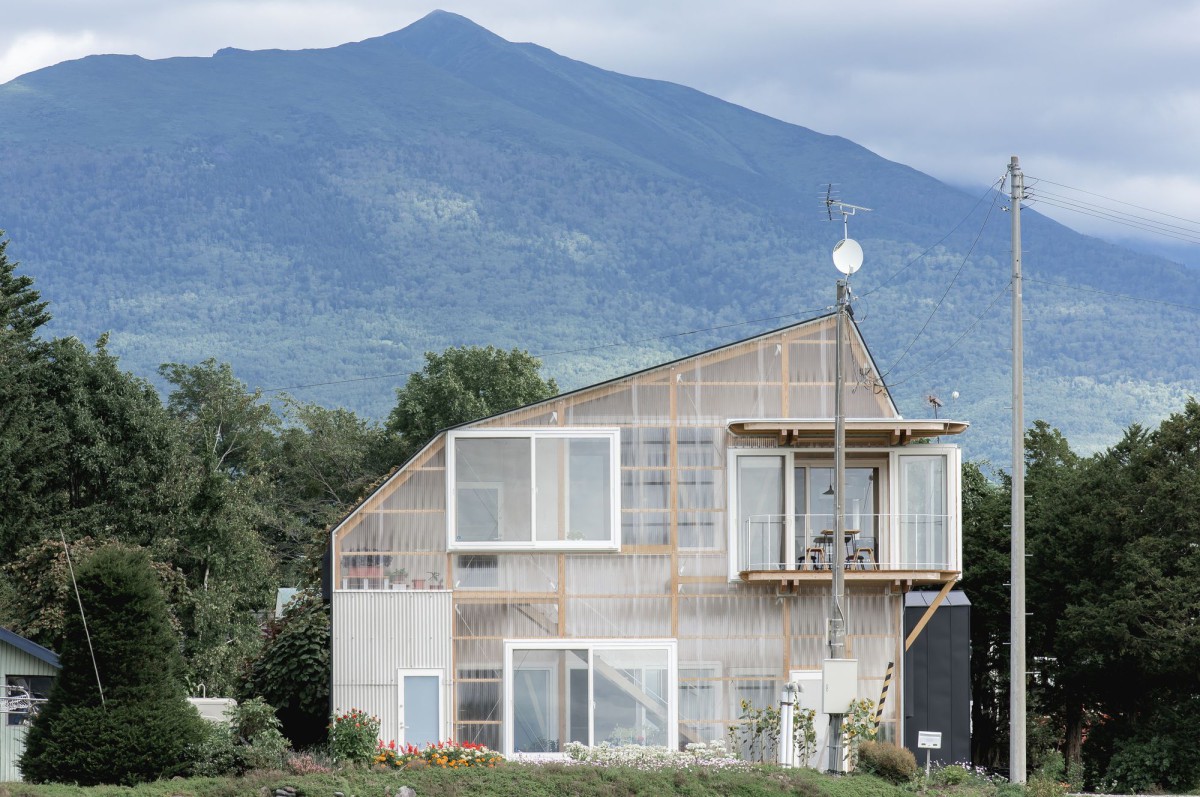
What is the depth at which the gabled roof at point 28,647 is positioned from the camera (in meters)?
30.3

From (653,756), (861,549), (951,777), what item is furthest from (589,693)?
(951,777)

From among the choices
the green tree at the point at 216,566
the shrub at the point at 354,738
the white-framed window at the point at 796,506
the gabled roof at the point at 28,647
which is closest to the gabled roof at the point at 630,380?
the white-framed window at the point at 796,506

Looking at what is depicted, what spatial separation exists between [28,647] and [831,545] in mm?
15093

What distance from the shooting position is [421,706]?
89.9ft

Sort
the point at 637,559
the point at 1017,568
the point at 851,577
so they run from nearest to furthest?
the point at 1017,568 → the point at 851,577 → the point at 637,559

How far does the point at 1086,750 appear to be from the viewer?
37.8 m

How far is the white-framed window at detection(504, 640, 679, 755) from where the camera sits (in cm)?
2741

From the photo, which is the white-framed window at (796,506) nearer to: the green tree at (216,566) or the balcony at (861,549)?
the balcony at (861,549)

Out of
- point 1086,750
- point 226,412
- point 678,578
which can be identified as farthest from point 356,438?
point 678,578

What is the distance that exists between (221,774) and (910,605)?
42.3ft

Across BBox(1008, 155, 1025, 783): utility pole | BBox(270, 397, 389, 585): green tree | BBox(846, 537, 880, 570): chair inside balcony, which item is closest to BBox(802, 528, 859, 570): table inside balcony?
BBox(846, 537, 880, 570): chair inside balcony

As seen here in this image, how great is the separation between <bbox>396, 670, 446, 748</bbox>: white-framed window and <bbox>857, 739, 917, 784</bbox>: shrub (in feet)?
22.9

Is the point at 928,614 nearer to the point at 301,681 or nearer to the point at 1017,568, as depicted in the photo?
the point at 1017,568

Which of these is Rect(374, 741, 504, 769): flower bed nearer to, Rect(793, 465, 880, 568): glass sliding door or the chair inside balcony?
Rect(793, 465, 880, 568): glass sliding door
